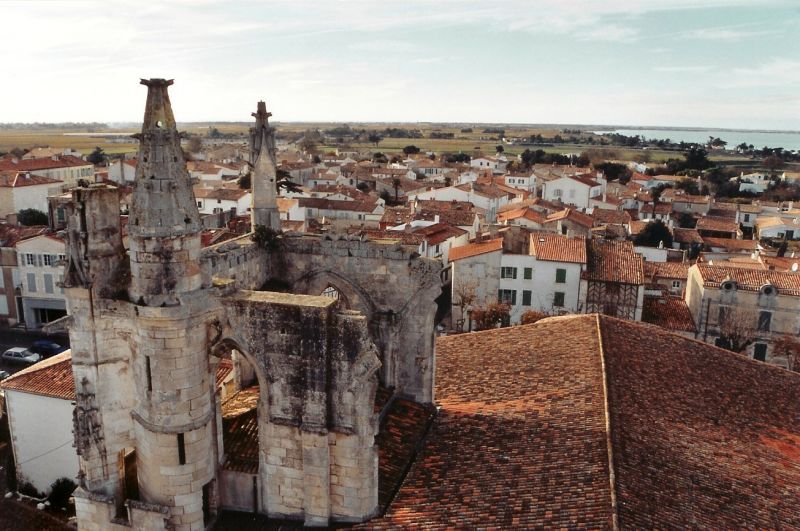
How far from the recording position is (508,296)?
137 ft

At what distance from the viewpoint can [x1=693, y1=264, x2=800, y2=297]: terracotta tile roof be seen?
36500mm

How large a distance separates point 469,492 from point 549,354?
25.7 ft

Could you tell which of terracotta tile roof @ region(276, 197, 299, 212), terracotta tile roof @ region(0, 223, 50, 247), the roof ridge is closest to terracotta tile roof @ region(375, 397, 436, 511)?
the roof ridge

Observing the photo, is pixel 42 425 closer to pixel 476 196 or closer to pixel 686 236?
pixel 476 196

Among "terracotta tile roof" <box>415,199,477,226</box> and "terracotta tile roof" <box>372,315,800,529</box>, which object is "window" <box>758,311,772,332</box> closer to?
"terracotta tile roof" <box>372,315,800,529</box>

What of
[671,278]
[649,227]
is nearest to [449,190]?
[649,227]

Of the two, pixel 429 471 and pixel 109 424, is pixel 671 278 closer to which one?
pixel 429 471

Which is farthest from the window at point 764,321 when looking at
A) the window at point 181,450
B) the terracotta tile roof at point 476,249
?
the window at point 181,450

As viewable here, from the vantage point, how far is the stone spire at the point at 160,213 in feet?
39.6

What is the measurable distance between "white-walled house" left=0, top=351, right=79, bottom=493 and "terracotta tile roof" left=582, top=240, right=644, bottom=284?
94.1 ft

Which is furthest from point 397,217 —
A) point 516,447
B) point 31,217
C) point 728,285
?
point 516,447

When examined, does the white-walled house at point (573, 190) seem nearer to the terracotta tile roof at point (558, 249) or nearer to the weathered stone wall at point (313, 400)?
the terracotta tile roof at point (558, 249)

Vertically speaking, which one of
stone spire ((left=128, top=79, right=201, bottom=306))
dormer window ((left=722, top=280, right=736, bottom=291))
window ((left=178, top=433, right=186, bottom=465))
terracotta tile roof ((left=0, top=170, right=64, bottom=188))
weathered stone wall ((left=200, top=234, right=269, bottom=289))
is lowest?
dormer window ((left=722, top=280, right=736, bottom=291))

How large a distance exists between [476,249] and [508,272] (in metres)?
2.61
